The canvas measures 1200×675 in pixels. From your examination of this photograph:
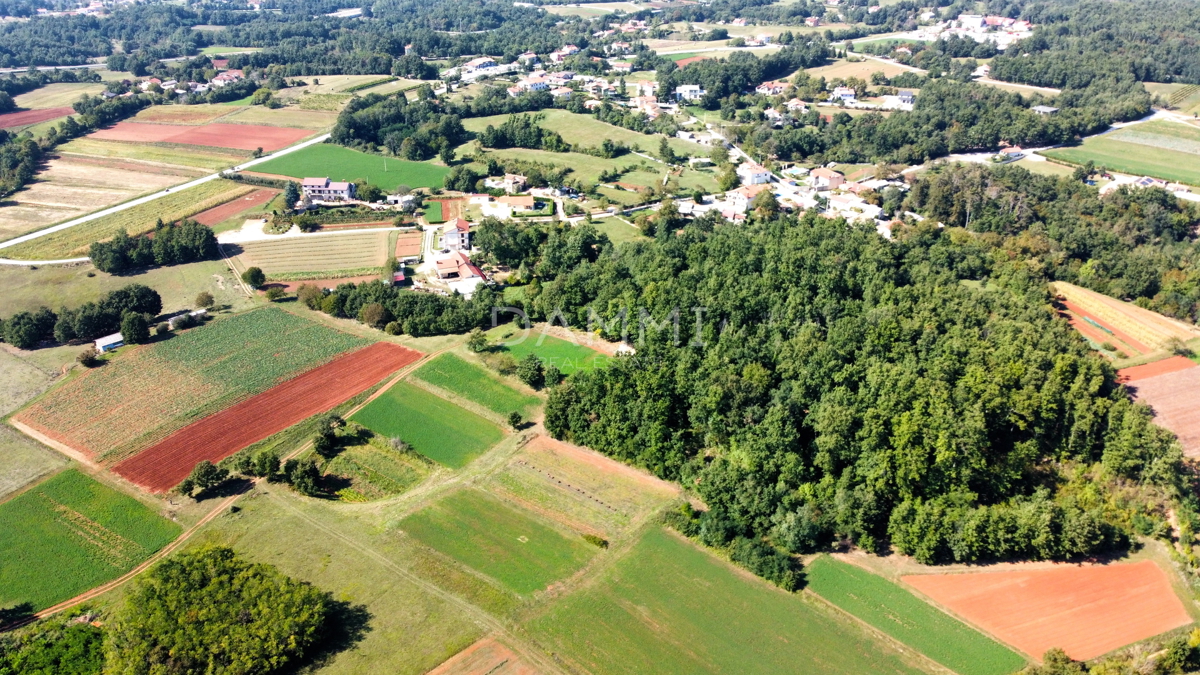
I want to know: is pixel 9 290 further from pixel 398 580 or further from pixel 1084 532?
pixel 1084 532

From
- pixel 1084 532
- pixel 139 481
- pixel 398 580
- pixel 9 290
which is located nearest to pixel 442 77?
pixel 9 290

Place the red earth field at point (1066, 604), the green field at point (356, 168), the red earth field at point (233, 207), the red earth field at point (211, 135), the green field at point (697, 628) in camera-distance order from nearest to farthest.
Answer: the green field at point (697, 628), the red earth field at point (1066, 604), the red earth field at point (233, 207), the green field at point (356, 168), the red earth field at point (211, 135)

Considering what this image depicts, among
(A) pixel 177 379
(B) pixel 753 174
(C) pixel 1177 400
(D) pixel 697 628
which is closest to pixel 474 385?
(A) pixel 177 379

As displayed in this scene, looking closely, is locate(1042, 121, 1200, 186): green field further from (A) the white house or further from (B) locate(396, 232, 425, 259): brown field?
(B) locate(396, 232, 425, 259): brown field

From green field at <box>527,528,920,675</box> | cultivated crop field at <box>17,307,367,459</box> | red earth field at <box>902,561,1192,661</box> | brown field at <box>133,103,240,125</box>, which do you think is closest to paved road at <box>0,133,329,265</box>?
brown field at <box>133,103,240,125</box>

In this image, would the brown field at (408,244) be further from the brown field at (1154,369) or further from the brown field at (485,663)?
the brown field at (1154,369)

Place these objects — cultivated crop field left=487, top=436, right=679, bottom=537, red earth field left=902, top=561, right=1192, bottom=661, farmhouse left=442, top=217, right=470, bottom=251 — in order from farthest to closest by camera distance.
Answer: farmhouse left=442, top=217, right=470, bottom=251
cultivated crop field left=487, top=436, right=679, bottom=537
red earth field left=902, top=561, right=1192, bottom=661

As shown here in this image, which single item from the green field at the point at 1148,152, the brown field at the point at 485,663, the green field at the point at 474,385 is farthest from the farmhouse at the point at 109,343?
the green field at the point at 1148,152
